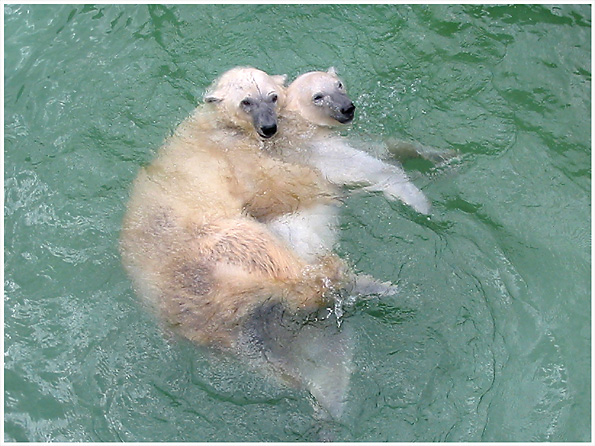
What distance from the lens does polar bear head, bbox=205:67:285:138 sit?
4.95 m

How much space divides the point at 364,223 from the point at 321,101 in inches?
40.4

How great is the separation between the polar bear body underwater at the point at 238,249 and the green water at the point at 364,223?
0.22 metres

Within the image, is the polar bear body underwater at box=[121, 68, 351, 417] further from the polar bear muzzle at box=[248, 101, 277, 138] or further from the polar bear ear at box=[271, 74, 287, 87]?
the polar bear ear at box=[271, 74, 287, 87]

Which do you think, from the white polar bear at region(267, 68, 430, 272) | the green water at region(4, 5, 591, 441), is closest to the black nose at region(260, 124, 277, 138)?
the white polar bear at region(267, 68, 430, 272)

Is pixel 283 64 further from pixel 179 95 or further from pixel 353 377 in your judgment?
pixel 353 377

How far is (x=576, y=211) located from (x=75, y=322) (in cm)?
399

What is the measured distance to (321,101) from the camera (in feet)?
A: 17.0

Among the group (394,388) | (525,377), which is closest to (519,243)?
(525,377)

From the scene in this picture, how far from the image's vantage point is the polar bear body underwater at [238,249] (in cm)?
416

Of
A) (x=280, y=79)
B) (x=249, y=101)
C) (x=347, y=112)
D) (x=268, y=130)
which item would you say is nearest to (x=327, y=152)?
(x=347, y=112)

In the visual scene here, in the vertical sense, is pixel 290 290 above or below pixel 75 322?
above

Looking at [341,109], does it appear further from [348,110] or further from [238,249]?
[238,249]

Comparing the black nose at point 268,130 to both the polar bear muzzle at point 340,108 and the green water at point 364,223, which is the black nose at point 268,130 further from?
the green water at point 364,223

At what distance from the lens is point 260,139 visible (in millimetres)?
5125
